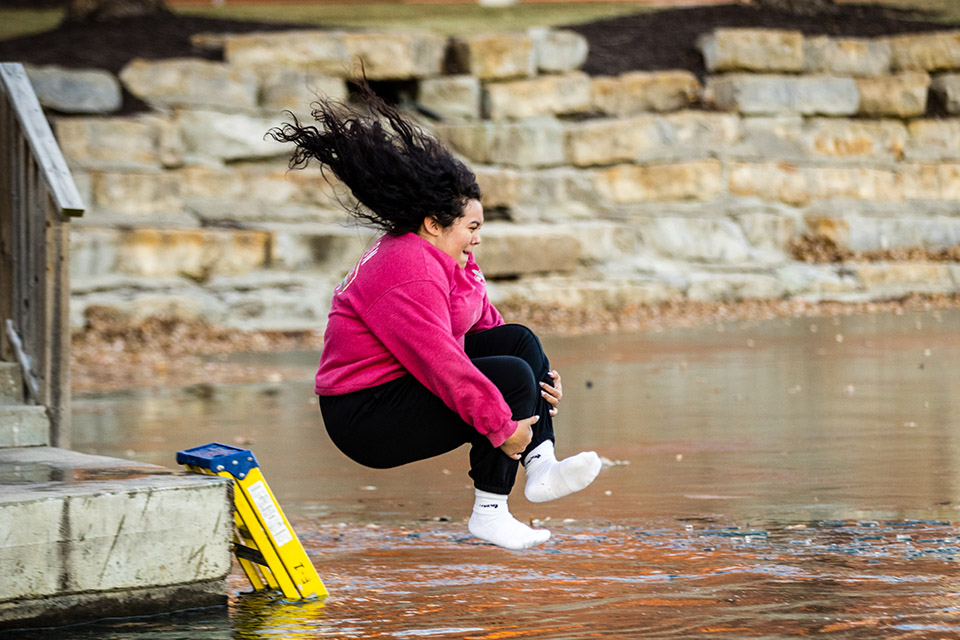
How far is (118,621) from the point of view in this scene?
4180 millimetres

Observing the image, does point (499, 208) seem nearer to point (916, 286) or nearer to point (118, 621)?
point (916, 286)

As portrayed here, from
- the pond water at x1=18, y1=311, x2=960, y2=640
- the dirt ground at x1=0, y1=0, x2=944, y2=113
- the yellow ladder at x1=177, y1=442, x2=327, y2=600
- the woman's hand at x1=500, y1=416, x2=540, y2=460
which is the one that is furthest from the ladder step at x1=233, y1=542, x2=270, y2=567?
the dirt ground at x1=0, y1=0, x2=944, y2=113

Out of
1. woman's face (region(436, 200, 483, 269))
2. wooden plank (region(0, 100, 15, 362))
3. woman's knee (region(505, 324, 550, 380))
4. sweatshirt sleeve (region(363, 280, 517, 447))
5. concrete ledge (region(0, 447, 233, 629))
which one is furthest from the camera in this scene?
wooden plank (region(0, 100, 15, 362))

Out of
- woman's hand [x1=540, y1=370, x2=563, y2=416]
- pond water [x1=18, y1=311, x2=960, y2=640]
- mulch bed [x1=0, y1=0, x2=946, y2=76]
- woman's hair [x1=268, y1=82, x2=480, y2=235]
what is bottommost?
pond water [x1=18, y1=311, x2=960, y2=640]

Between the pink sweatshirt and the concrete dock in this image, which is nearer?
the concrete dock

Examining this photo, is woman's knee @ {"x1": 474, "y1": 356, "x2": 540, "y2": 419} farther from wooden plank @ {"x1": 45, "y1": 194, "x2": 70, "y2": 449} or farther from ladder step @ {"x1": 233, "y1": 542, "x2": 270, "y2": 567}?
wooden plank @ {"x1": 45, "y1": 194, "x2": 70, "y2": 449}

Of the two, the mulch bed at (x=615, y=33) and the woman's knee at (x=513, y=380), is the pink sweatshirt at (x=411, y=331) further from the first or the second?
the mulch bed at (x=615, y=33)

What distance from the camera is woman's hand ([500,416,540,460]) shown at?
4.60 meters

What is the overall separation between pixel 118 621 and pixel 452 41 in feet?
53.0

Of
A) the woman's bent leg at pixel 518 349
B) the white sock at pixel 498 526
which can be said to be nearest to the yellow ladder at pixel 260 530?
the white sock at pixel 498 526

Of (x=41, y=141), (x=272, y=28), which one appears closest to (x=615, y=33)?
(x=272, y=28)

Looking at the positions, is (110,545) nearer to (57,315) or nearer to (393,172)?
(393,172)

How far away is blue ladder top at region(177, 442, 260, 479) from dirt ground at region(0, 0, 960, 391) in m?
7.22

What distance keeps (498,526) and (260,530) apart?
78 centimetres
